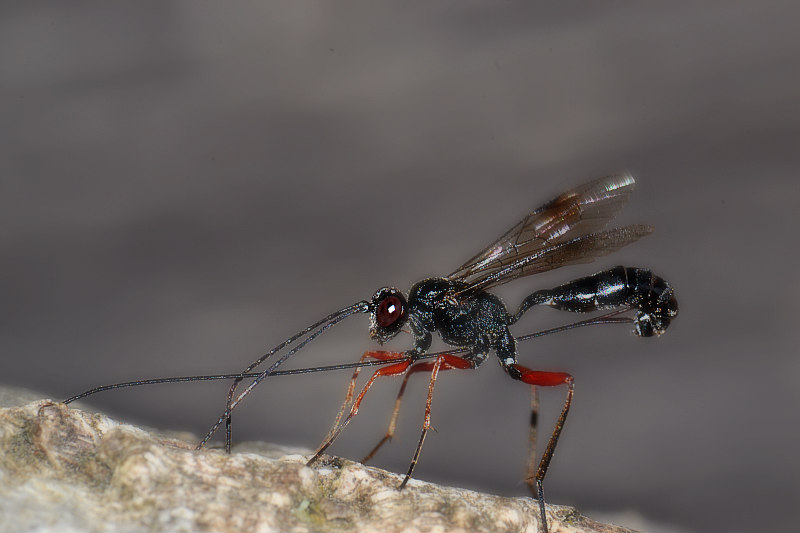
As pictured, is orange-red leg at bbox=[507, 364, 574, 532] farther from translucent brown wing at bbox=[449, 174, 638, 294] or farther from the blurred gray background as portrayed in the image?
the blurred gray background

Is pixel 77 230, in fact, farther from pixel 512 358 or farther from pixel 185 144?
pixel 512 358

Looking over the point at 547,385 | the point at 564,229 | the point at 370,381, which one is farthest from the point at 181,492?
the point at 564,229

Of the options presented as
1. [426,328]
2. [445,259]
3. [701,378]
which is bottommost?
[701,378]

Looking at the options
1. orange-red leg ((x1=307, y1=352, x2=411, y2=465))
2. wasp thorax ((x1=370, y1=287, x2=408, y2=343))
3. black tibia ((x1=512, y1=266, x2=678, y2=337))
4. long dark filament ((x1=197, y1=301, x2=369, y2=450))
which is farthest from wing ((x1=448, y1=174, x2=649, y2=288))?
long dark filament ((x1=197, y1=301, x2=369, y2=450))

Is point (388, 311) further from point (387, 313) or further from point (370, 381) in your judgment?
point (370, 381)

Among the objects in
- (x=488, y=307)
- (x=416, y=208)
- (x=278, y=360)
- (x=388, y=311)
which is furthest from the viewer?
(x=416, y=208)

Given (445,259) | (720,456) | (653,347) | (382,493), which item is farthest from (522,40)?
(382,493)
